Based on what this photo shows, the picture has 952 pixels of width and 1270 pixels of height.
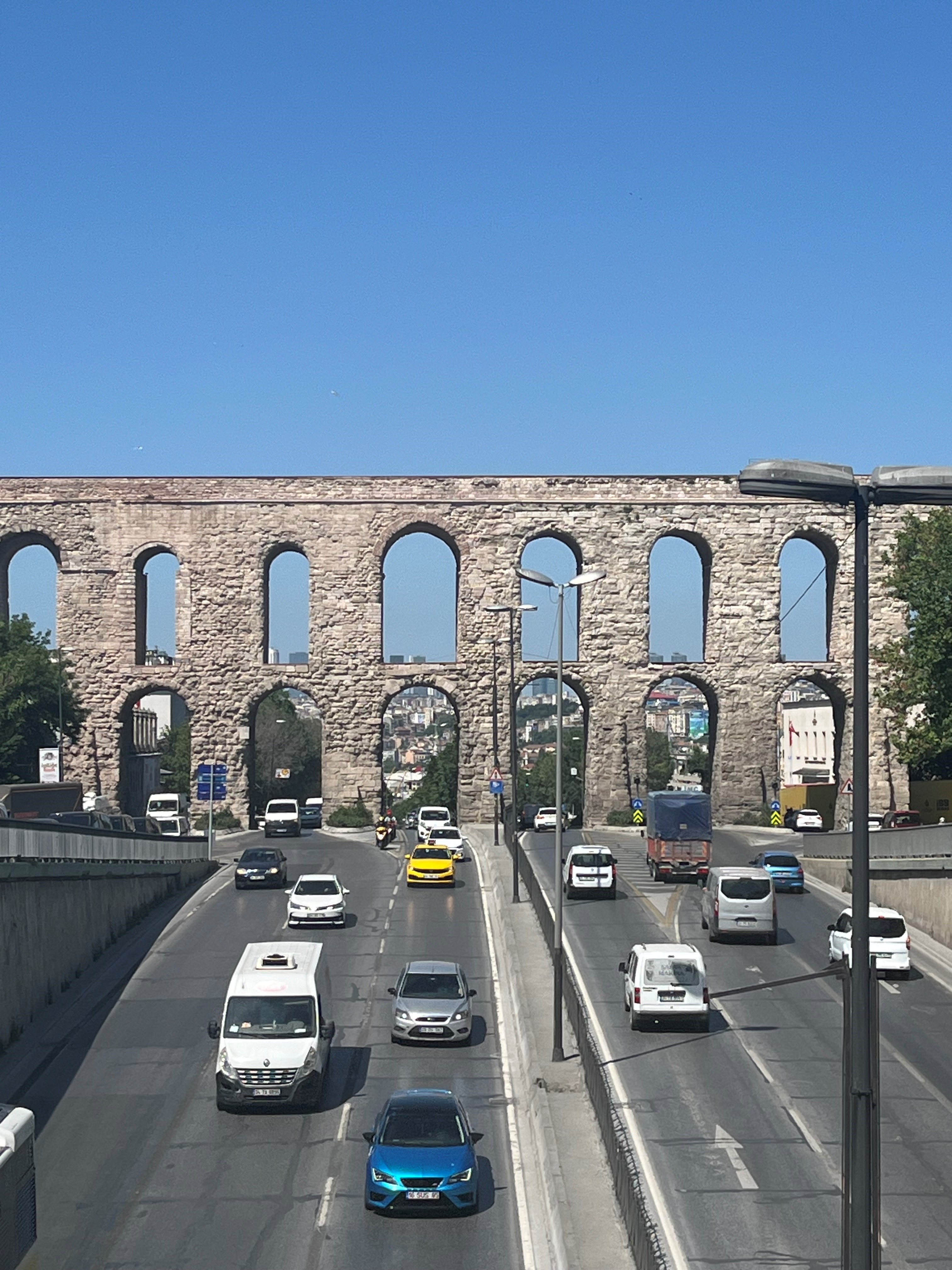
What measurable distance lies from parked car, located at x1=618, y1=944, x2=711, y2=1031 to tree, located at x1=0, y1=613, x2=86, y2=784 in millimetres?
46512

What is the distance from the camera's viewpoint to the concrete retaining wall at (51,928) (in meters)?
30.4

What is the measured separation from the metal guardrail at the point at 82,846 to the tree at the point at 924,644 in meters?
27.4

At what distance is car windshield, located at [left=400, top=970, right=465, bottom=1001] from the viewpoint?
3089 cm

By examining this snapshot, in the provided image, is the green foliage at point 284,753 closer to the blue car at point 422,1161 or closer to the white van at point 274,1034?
the white van at point 274,1034

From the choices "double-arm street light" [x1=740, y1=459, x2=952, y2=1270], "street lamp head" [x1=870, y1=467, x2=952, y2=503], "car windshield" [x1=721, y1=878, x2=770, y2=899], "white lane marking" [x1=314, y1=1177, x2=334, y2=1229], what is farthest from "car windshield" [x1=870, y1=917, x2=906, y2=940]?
"street lamp head" [x1=870, y1=467, x2=952, y2=503]

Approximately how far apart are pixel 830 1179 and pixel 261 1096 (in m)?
9.61

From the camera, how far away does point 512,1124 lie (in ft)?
83.0

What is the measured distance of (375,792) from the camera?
75.5 meters

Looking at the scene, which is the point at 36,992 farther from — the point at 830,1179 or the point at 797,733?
the point at 797,733

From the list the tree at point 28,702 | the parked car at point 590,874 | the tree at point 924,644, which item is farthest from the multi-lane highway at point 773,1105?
the tree at point 28,702

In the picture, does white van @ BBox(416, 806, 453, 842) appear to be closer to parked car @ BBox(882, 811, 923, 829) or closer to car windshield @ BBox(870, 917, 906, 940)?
parked car @ BBox(882, 811, 923, 829)

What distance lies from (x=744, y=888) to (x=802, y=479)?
2815cm

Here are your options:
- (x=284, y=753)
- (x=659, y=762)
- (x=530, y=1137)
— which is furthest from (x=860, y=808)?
(x=659, y=762)

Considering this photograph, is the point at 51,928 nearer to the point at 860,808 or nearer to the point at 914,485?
the point at 860,808
